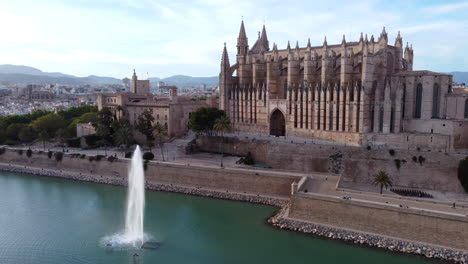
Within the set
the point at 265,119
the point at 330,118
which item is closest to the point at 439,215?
the point at 330,118

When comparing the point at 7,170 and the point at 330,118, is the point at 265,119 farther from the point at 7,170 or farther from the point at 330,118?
the point at 7,170

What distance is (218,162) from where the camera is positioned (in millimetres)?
36219

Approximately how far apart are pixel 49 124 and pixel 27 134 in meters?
3.19

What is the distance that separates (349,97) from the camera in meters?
35.9

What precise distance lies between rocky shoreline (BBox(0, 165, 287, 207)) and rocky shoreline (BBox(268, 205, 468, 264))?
3398mm

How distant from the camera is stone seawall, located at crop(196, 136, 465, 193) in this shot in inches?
1150

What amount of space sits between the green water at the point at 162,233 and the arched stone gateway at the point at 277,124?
15.8 meters

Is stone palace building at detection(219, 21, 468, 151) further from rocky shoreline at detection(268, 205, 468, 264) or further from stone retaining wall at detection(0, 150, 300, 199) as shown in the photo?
rocky shoreline at detection(268, 205, 468, 264)

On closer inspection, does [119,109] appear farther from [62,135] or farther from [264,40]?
[264,40]

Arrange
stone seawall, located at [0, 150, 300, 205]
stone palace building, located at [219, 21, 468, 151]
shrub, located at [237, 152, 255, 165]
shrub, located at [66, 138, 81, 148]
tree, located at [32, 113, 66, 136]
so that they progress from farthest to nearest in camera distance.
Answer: tree, located at [32, 113, 66, 136] < shrub, located at [66, 138, 81, 148] < shrub, located at [237, 152, 255, 165] < stone palace building, located at [219, 21, 468, 151] < stone seawall, located at [0, 150, 300, 205]

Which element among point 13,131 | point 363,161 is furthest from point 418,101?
point 13,131

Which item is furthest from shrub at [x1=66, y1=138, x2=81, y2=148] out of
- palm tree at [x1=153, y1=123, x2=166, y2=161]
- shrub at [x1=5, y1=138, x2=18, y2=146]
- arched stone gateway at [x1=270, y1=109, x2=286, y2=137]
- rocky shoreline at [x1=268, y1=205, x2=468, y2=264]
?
rocky shoreline at [x1=268, y1=205, x2=468, y2=264]

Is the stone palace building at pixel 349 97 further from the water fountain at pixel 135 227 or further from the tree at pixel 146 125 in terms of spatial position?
the water fountain at pixel 135 227

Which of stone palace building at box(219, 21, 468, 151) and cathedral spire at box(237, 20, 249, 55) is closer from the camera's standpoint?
stone palace building at box(219, 21, 468, 151)
